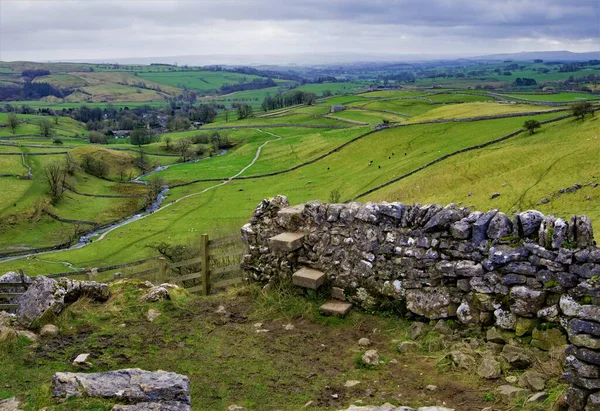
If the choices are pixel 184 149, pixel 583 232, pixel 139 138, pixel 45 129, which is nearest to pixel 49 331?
pixel 583 232

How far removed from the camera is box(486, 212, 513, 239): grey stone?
389 inches

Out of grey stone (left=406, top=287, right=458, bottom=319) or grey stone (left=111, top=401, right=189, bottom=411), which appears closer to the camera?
grey stone (left=111, top=401, right=189, bottom=411)

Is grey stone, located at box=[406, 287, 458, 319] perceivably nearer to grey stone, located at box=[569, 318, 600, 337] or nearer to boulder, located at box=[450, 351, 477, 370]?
boulder, located at box=[450, 351, 477, 370]

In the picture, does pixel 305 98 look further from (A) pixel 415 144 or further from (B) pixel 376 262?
(B) pixel 376 262

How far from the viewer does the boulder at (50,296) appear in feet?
37.5

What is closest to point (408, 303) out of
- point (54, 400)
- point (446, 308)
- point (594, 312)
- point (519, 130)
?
point (446, 308)

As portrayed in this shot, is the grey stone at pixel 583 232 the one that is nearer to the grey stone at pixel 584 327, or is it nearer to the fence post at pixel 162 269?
the grey stone at pixel 584 327

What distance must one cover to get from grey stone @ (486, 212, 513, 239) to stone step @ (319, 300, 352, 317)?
146 inches

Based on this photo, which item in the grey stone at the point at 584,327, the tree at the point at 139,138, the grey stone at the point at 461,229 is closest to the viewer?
the grey stone at the point at 584,327

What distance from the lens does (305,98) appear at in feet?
651

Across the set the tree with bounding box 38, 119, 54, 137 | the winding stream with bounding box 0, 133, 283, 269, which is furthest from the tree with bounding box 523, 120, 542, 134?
the tree with bounding box 38, 119, 54, 137

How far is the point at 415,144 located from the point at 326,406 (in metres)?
78.5

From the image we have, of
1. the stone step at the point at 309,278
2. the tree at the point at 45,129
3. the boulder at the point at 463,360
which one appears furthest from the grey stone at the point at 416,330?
the tree at the point at 45,129

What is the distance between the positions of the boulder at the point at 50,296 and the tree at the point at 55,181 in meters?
82.8
